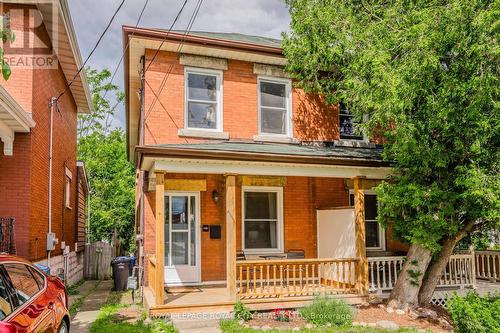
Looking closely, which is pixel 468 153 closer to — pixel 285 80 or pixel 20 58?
pixel 285 80

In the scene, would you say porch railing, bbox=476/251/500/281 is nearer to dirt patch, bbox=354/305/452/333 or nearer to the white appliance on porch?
dirt patch, bbox=354/305/452/333

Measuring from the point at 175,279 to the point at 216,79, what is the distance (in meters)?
5.64

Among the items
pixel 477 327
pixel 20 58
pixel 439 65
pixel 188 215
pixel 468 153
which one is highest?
pixel 20 58

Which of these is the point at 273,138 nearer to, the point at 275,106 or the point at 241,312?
the point at 275,106

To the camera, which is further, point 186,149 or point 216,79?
point 216,79

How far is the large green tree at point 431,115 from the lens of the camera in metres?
8.73

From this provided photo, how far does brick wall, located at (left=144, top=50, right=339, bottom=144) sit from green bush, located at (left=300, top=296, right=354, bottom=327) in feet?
16.7

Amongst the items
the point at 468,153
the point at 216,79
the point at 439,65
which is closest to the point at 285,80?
the point at 216,79

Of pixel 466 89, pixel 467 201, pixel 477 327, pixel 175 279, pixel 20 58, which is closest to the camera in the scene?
pixel 477 327

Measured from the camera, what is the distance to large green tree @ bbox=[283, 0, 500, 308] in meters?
8.73

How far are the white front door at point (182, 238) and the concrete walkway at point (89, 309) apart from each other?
2.02 m

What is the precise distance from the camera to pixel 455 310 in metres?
8.51

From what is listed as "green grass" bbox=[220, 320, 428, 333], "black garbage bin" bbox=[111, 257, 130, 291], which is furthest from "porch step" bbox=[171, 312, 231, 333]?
"black garbage bin" bbox=[111, 257, 130, 291]

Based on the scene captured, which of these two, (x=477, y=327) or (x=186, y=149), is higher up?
(x=186, y=149)
